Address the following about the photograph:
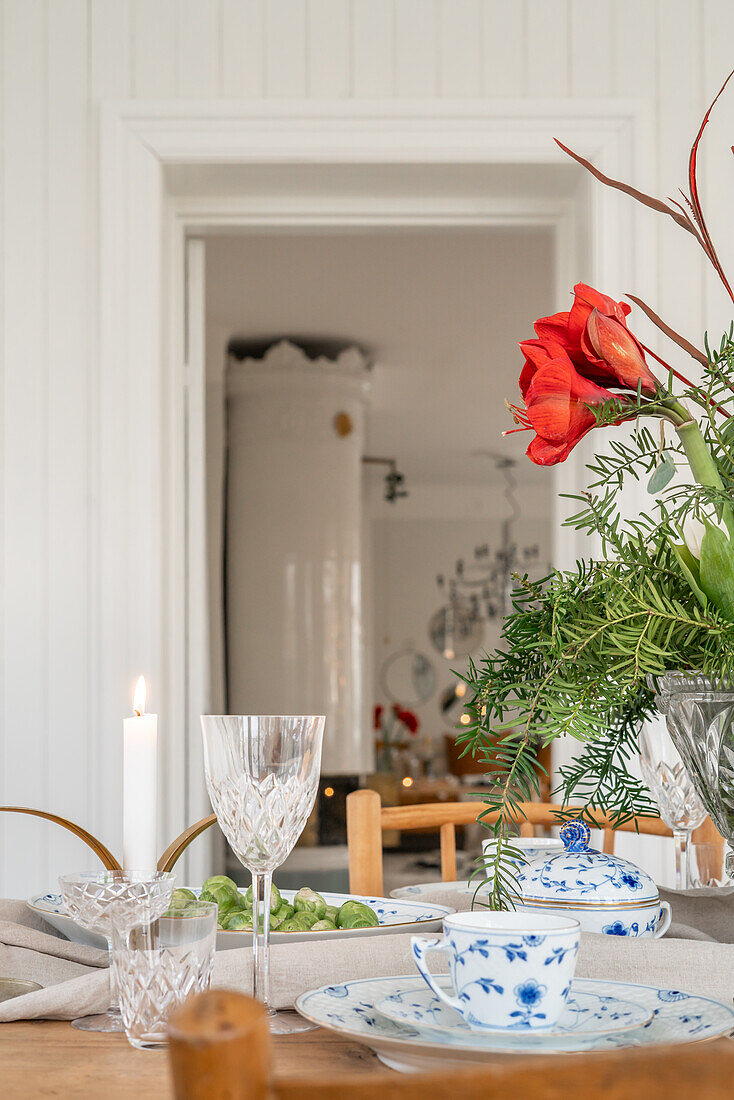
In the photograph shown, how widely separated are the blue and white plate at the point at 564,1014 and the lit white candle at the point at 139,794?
269 millimetres

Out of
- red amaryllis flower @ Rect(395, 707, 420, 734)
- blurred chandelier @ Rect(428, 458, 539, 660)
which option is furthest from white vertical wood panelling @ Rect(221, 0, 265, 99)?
blurred chandelier @ Rect(428, 458, 539, 660)

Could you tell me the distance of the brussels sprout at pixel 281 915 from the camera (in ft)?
2.83

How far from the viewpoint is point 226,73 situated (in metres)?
2.09

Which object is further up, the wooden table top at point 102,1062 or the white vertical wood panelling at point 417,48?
the white vertical wood panelling at point 417,48

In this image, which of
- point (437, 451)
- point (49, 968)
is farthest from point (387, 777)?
point (49, 968)

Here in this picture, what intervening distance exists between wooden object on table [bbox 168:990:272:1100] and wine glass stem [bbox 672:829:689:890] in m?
0.92

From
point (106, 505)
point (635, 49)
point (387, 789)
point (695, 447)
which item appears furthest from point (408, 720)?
point (695, 447)

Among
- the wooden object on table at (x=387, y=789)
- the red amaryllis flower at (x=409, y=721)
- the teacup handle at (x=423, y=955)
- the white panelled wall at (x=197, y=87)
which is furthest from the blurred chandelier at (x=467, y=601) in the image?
the teacup handle at (x=423, y=955)

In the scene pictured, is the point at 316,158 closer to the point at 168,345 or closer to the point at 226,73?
the point at 226,73

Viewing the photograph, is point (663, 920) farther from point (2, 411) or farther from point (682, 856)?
point (2, 411)

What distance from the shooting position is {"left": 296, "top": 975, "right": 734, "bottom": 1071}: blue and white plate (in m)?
0.52

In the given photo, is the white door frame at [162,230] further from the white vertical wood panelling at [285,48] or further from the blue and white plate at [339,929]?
the blue and white plate at [339,929]

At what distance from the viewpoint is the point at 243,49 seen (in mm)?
2092

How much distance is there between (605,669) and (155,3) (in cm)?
195
